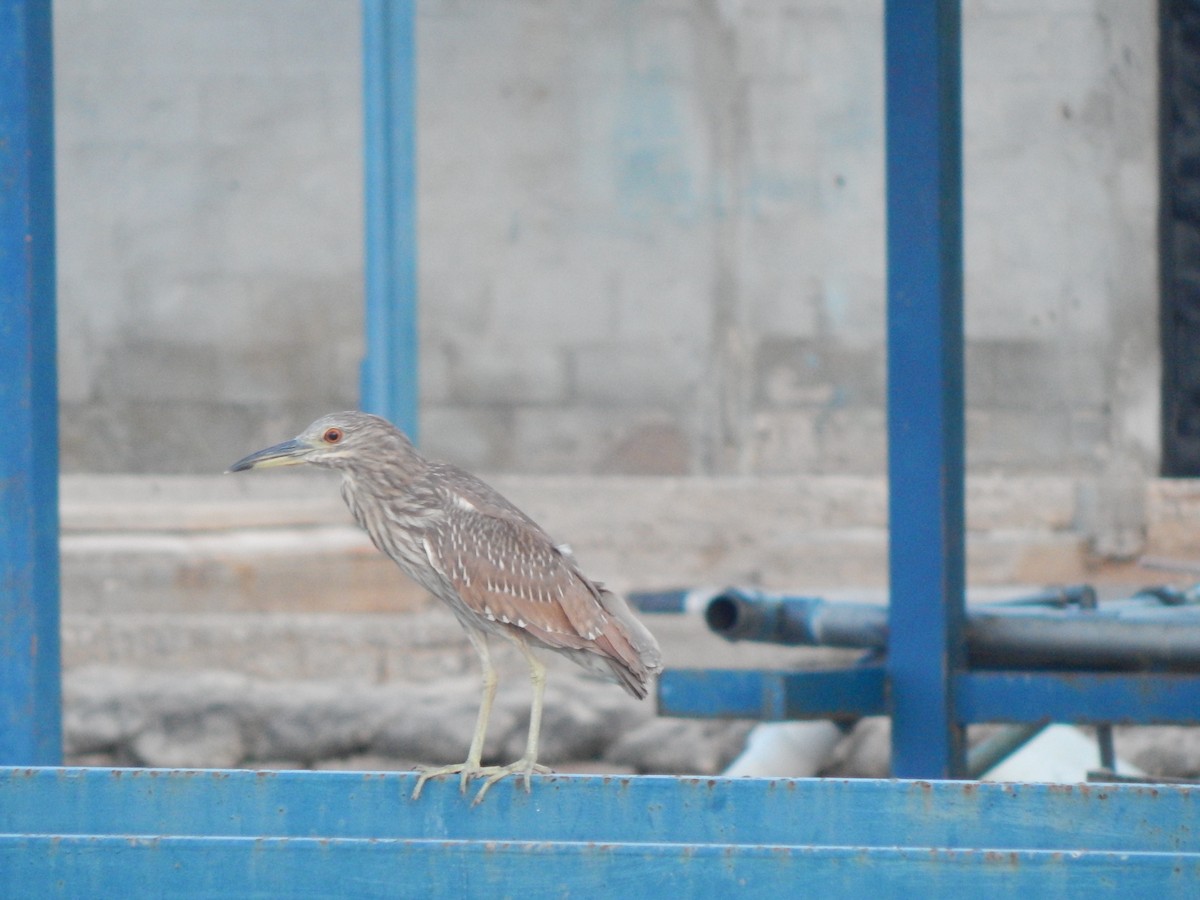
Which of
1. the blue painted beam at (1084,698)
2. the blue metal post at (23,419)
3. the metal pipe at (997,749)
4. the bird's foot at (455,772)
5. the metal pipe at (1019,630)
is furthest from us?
the metal pipe at (997,749)

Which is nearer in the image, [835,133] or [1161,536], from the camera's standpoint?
[1161,536]

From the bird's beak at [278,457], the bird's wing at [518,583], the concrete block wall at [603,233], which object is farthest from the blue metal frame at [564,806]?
the concrete block wall at [603,233]

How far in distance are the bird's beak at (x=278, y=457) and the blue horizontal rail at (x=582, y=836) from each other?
525mm

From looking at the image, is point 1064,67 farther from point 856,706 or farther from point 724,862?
point 724,862

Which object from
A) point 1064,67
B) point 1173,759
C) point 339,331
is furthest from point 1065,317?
point 339,331

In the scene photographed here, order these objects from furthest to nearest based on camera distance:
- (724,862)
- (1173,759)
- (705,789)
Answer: (1173,759)
(705,789)
(724,862)

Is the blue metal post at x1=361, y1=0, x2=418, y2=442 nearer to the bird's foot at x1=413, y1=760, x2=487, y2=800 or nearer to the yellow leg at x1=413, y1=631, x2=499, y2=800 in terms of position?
the yellow leg at x1=413, y1=631, x2=499, y2=800

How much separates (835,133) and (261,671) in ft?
12.3

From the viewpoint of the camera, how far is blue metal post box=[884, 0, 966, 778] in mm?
4055

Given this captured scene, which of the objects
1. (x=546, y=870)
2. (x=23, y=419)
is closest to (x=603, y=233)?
(x=23, y=419)

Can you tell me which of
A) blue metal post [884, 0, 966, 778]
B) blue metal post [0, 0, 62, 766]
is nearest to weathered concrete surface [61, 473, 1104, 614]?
blue metal post [884, 0, 966, 778]

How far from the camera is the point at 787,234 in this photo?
8.37 m

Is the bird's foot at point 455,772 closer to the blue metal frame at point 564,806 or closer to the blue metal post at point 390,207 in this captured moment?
the blue metal frame at point 564,806

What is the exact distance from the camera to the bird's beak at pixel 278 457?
287 cm
